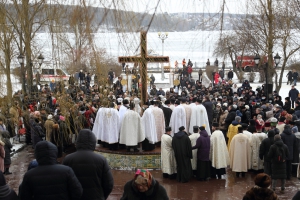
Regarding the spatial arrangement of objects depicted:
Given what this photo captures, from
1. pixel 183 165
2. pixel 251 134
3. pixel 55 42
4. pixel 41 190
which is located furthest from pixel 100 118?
pixel 41 190

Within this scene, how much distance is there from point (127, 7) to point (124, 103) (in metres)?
7.54

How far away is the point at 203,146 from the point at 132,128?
81.2 inches

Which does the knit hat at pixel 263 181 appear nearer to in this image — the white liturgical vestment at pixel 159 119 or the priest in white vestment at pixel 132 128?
the priest in white vestment at pixel 132 128

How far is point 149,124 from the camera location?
1295 centimetres

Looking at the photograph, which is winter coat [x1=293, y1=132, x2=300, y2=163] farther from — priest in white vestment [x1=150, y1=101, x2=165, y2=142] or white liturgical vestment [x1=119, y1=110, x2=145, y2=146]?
white liturgical vestment [x1=119, y1=110, x2=145, y2=146]

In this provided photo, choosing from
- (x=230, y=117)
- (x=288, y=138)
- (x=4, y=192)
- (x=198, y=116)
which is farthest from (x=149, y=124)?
(x=4, y=192)

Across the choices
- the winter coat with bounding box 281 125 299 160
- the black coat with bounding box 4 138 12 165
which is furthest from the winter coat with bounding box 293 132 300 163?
the black coat with bounding box 4 138 12 165

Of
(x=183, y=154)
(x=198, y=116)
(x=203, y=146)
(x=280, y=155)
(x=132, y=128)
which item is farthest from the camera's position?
(x=198, y=116)

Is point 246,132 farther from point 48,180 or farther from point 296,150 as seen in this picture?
point 48,180

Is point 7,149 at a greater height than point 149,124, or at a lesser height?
lesser

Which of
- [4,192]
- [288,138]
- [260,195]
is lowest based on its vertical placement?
[288,138]

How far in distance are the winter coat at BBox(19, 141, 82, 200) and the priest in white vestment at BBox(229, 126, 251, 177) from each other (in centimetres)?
718

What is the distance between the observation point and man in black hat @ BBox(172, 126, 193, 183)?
11.2m

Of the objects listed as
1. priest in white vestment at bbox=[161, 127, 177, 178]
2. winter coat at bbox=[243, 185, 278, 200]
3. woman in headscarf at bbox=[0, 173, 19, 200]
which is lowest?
priest in white vestment at bbox=[161, 127, 177, 178]
